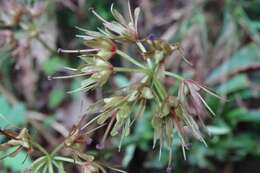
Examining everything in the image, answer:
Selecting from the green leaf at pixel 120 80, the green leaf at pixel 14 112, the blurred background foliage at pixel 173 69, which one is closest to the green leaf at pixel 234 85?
the blurred background foliage at pixel 173 69

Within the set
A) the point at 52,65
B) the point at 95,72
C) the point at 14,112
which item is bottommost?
the point at 95,72

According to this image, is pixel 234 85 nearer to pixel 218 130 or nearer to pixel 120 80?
pixel 218 130

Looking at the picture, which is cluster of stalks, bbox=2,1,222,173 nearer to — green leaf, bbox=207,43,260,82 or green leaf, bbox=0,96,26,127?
green leaf, bbox=0,96,26,127

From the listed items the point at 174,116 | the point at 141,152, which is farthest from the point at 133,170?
the point at 174,116

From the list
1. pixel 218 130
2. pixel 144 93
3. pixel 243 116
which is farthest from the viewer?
pixel 243 116

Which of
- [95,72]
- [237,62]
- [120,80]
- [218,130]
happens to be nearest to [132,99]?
[95,72]

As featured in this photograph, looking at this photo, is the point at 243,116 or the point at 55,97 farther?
the point at 55,97

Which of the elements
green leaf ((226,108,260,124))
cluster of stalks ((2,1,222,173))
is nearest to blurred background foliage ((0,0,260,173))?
green leaf ((226,108,260,124))
